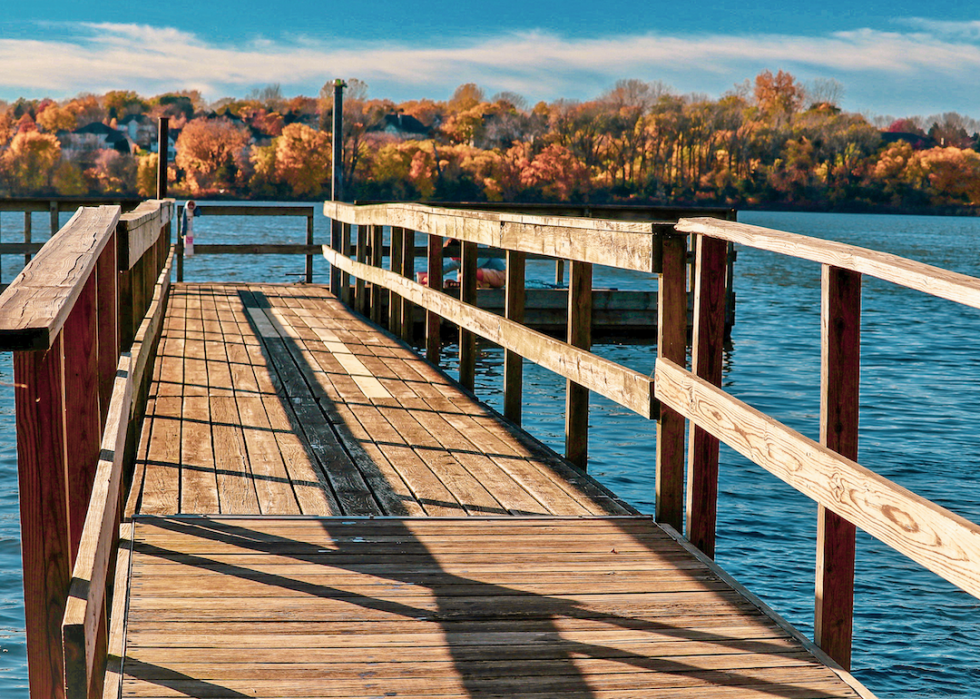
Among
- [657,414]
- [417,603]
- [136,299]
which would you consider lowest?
[417,603]

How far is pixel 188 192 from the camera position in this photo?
409ft

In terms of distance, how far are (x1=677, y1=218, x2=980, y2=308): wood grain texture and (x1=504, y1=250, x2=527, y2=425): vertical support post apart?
2171mm

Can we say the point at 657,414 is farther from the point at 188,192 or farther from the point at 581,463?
the point at 188,192

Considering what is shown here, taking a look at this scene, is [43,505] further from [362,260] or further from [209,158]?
[209,158]

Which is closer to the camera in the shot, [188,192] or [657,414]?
[657,414]

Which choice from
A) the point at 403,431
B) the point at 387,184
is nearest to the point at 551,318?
the point at 403,431

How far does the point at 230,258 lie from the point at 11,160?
10159cm

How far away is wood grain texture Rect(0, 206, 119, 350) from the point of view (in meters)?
1.81

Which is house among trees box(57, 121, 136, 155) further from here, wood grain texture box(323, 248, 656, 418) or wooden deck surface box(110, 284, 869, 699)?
wooden deck surface box(110, 284, 869, 699)

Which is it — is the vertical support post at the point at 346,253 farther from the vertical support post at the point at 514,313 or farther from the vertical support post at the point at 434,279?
the vertical support post at the point at 514,313

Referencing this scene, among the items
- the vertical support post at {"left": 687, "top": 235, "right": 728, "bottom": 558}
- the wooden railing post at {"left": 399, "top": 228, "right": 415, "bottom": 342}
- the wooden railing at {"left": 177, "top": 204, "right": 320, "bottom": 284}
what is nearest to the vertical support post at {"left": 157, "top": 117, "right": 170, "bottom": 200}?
the wooden railing at {"left": 177, "top": 204, "right": 320, "bottom": 284}

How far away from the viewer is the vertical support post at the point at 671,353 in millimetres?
4250

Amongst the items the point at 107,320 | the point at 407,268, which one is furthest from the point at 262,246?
the point at 107,320

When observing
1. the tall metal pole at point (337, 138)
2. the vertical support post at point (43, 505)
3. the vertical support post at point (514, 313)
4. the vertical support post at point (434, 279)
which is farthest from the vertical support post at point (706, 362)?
the tall metal pole at point (337, 138)
